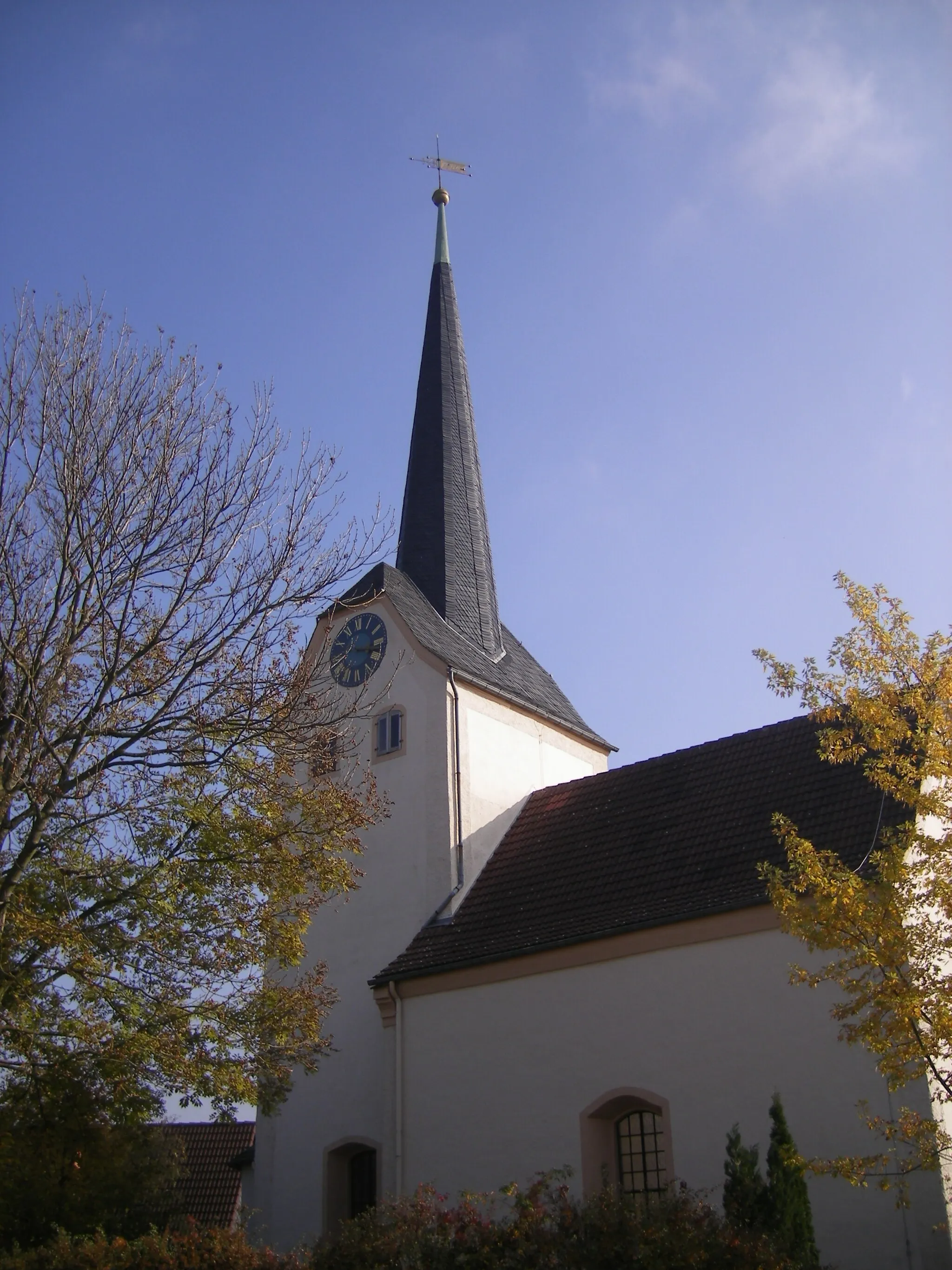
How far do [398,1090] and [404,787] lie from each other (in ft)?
16.0

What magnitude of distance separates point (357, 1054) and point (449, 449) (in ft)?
40.9

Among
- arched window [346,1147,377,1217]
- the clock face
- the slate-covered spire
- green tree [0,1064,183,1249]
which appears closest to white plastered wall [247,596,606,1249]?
the clock face

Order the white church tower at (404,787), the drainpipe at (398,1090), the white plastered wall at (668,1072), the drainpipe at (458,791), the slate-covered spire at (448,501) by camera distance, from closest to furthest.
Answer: the white plastered wall at (668,1072) < the drainpipe at (398,1090) < the white church tower at (404,787) < the drainpipe at (458,791) < the slate-covered spire at (448,501)

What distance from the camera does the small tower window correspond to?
21828 millimetres

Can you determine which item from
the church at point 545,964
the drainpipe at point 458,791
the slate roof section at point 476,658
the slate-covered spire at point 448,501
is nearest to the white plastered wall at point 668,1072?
the church at point 545,964

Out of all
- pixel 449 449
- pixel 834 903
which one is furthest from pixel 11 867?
pixel 449 449

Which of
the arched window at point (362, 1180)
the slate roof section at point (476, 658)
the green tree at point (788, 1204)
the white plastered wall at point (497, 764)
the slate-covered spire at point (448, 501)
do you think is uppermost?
the slate-covered spire at point (448, 501)

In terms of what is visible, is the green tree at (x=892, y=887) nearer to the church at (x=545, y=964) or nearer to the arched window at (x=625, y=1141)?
the church at (x=545, y=964)

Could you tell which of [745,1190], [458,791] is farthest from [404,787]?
[745,1190]

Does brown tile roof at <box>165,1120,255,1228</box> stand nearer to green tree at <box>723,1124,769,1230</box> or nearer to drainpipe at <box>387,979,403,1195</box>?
drainpipe at <box>387,979,403,1195</box>

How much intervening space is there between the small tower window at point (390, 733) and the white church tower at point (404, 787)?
0.02m

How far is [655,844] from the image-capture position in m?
18.3

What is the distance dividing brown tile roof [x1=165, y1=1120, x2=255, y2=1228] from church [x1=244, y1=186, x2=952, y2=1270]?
27.2 feet

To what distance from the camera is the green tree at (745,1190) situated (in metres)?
12.2
